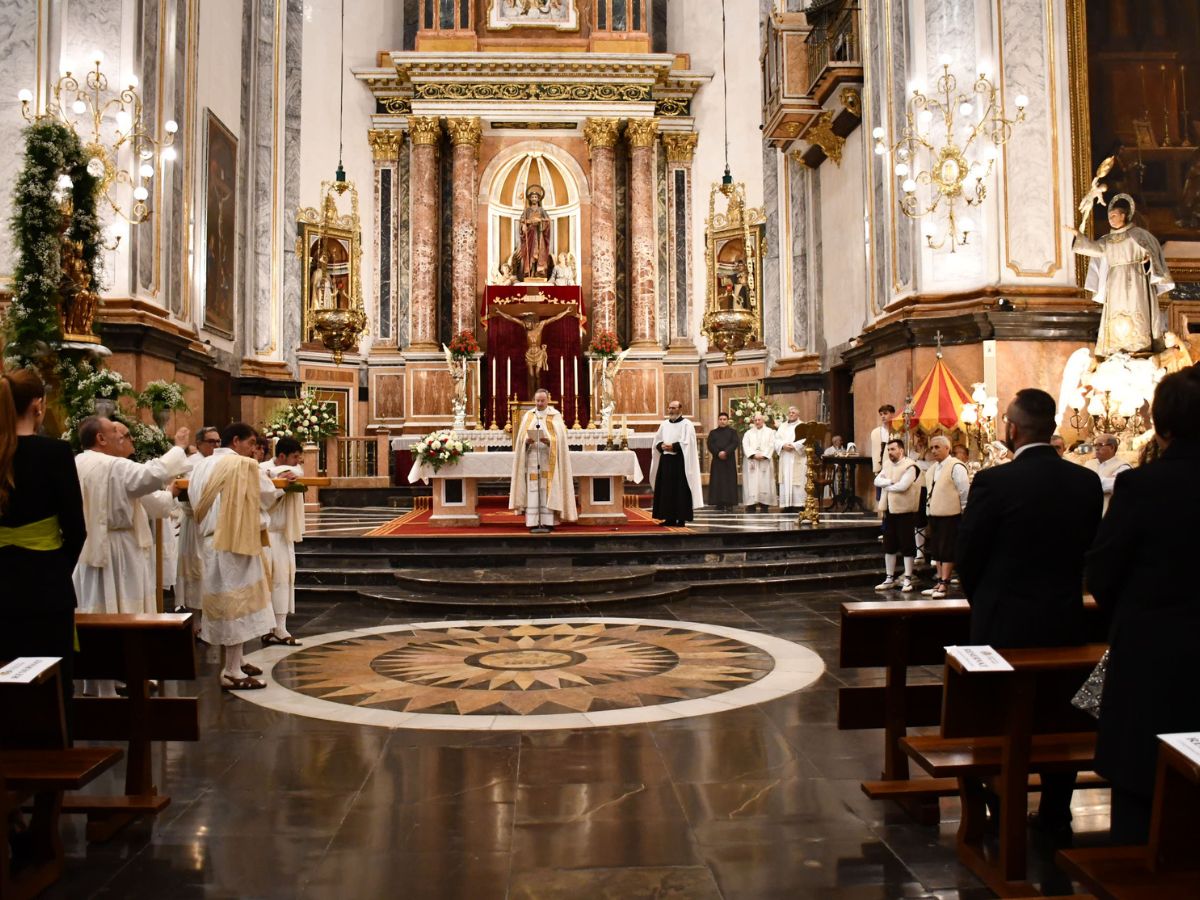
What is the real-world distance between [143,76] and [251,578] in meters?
8.87

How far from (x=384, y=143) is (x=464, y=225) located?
277 centimetres

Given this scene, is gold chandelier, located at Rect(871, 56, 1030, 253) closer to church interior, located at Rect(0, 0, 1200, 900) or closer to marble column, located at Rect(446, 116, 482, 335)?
church interior, located at Rect(0, 0, 1200, 900)

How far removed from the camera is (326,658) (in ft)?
21.8

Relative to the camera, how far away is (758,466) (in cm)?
1683

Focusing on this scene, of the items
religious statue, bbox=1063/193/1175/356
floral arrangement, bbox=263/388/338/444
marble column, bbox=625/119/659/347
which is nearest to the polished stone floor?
religious statue, bbox=1063/193/1175/356

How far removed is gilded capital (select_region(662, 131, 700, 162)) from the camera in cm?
2116

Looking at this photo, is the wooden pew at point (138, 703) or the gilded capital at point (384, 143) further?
the gilded capital at point (384, 143)

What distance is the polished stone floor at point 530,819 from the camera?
311 cm

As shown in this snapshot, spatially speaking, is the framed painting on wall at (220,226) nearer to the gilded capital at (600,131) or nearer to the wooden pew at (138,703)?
the gilded capital at (600,131)

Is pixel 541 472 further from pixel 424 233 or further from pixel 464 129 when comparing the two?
pixel 464 129

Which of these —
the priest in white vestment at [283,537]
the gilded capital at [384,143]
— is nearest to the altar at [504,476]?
the priest in white vestment at [283,537]

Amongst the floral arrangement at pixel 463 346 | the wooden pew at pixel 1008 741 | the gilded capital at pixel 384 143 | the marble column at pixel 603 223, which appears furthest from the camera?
the gilded capital at pixel 384 143

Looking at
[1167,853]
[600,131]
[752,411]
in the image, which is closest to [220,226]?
[600,131]

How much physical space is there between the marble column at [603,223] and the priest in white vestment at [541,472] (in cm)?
846
